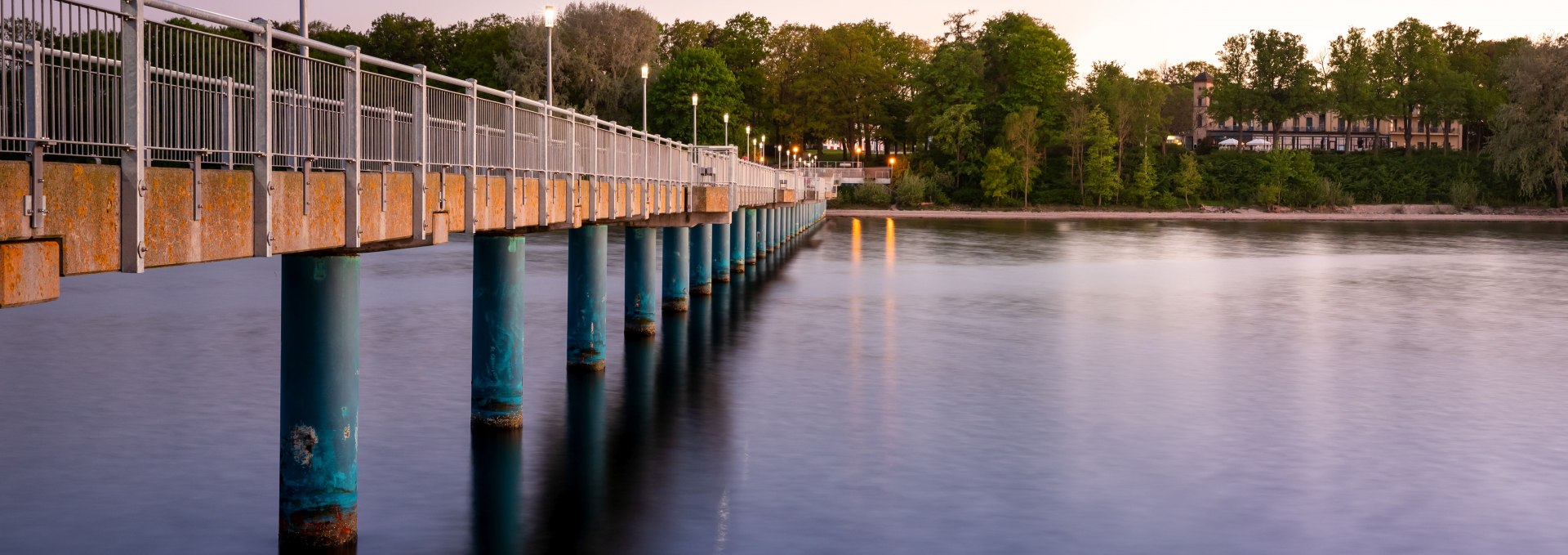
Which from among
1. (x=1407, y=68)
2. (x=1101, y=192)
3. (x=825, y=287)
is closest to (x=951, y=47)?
(x=1101, y=192)

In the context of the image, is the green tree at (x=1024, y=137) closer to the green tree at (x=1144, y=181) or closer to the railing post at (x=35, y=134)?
the green tree at (x=1144, y=181)

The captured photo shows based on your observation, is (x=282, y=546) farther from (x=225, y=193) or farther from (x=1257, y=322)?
(x=1257, y=322)

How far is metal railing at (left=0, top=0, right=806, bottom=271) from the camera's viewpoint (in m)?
9.69

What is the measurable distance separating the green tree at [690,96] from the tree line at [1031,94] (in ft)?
0.58

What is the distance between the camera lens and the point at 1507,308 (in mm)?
55750

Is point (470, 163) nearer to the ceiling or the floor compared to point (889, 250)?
nearer to the ceiling

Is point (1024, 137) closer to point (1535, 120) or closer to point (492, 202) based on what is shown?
point (1535, 120)

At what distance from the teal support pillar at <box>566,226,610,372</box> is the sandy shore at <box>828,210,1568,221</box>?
364 ft

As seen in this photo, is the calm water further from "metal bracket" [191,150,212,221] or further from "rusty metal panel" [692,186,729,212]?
"metal bracket" [191,150,212,221]

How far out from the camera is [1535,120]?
138 m

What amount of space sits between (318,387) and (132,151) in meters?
5.42

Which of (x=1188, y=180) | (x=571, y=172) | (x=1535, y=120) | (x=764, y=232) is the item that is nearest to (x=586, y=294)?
(x=571, y=172)

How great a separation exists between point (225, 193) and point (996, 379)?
→ 25.0m

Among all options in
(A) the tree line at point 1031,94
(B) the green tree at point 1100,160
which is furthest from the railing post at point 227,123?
(B) the green tree at point 1100,160
